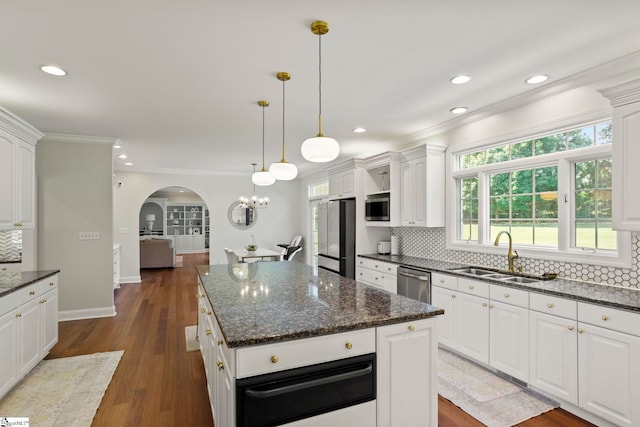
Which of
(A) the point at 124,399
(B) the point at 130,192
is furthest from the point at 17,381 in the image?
(B) the point at 130,192

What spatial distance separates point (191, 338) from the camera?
157 inches

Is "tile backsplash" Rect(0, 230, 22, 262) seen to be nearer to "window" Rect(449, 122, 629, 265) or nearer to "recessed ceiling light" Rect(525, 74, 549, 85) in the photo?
"window" Rect(449, 122, 629, 265)

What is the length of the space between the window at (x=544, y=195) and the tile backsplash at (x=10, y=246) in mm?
5539

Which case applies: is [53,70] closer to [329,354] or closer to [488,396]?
[329,354]

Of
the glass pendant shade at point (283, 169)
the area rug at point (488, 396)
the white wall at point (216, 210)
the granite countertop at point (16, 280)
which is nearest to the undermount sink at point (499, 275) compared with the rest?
the area rug at point (488, 396)

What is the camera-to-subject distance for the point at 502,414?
2398mm

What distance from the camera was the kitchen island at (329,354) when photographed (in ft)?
4.73

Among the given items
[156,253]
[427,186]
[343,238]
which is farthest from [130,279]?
[427,186]

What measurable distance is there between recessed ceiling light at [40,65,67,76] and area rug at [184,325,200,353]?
284 centimetres

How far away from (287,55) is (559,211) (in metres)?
2.69

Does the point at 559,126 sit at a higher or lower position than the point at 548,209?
higher

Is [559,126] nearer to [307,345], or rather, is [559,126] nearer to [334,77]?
[334,77]

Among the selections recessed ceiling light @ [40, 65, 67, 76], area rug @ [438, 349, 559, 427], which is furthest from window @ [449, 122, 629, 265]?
recessed ceiling light @ [40, 65, 67, 76]

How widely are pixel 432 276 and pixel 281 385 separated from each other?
254cm
